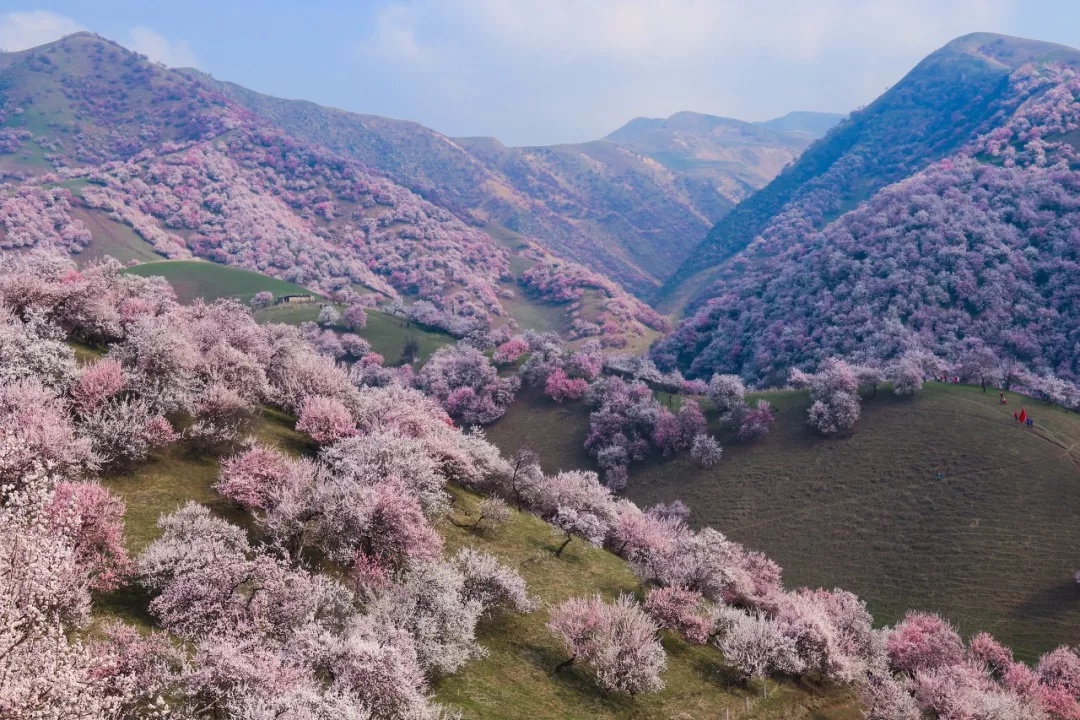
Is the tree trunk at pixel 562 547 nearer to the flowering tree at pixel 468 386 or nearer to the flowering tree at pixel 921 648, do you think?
the flowering tree at pixel 921 648

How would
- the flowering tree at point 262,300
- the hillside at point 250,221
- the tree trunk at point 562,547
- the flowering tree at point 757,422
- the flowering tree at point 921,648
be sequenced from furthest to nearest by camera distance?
the hillside at point 250,221 → the flowering tree at point 262,300 → the flowering tree at point 757,422 → the tree trunk at point 562,547 → the flowering tree at point 921,648

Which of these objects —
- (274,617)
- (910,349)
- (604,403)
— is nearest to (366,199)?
(604,403)

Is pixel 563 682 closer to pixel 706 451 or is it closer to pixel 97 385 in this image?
pixel 97 385

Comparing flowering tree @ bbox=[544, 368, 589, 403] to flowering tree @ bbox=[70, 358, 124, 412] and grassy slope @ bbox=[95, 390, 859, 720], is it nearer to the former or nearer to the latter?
grassy slope @ bbox=[95, 390, 859, 720]

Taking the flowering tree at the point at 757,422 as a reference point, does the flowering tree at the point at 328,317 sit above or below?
above

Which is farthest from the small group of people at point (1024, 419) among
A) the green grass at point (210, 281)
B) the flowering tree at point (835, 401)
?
the green grass at point (210, 281)

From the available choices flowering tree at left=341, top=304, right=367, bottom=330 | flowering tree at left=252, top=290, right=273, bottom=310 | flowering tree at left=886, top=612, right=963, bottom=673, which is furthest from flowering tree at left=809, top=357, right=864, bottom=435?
flowering tree at left=252, top=290, right=273, bottom=310
